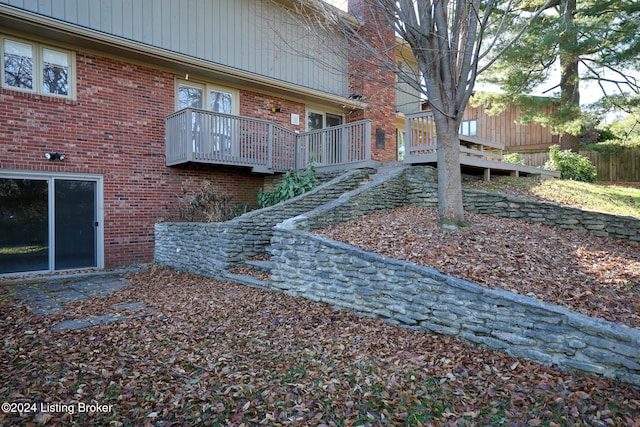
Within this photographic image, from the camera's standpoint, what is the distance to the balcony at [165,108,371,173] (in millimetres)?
9031

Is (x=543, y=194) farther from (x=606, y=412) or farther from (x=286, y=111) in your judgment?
(x=286, y=111)

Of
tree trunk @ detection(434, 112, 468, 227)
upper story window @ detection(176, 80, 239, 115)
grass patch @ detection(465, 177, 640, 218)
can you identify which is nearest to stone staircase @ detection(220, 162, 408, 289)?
tree trunk @ detection(434, 112, 468, 227)

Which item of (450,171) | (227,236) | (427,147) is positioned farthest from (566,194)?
(227,236)

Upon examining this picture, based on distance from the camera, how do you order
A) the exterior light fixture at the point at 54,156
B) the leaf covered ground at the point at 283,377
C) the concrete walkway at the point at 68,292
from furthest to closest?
the exterior light fixture at the point at 54,156, the concrete walkway at the point at 68,292, the leaf covered ground at the point at 283,377

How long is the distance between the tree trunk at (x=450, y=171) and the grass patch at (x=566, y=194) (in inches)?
95.7

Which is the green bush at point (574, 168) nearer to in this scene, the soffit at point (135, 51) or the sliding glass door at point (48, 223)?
the soffit at point (135, 51)

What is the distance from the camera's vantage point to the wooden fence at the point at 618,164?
50.5ft

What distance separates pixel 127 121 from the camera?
8.99 meters

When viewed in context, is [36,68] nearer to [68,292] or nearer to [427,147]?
[68,292]

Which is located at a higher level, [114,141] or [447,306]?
[114,141]

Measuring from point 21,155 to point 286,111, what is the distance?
22.9 feet

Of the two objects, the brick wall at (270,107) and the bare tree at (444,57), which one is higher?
the brick wall at (270,107)

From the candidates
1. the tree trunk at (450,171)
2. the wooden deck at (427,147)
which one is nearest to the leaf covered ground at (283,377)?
the tree trunk at (450,171)

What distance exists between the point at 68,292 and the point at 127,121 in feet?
14.4
